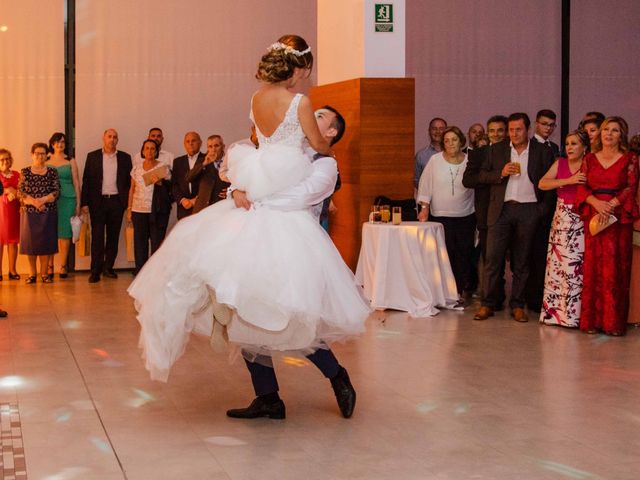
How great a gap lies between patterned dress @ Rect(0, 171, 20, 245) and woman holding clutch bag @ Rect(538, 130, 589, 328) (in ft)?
18.0

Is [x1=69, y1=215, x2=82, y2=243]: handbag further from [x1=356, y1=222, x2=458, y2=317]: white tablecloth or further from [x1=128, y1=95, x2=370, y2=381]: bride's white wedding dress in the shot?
[x1=128, y1=95, x2=370, y2=381]: bride's white wedding dress

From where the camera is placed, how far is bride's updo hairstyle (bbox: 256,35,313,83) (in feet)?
15.5

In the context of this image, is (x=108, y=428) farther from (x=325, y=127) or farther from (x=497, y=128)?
(x=497, y=128)

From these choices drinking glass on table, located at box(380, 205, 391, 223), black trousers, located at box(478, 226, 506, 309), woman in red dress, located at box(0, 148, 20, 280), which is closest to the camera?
black trousers, located at box(478, 226, 506, 309)

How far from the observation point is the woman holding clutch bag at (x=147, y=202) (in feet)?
35.8

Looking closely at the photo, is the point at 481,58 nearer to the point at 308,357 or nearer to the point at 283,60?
the point at 283,60

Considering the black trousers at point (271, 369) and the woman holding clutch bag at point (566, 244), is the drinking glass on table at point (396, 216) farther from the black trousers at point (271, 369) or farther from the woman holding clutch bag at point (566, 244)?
the black trousers at point (271, 369)

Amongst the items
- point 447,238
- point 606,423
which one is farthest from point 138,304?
point 447,238

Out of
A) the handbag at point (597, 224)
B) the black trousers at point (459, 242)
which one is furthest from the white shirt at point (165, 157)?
the handbag at point (597, 224)

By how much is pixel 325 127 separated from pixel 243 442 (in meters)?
1.73

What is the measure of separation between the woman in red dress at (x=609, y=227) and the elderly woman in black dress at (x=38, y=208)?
538cm

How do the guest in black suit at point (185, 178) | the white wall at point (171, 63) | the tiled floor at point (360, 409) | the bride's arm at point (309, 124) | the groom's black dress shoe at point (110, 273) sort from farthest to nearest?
1. the white wall at point (171, 63)
2. the groom's black dress shoe at point (110, 273)
3. the guest in black suit at point (185, 178)
4. the bride's arm at point (309, 124)
5. the tiled floor at point (360, 409)

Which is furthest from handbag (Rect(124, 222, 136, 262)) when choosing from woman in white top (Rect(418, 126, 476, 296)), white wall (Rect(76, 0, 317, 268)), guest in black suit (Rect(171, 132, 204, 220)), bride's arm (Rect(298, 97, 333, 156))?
bride's arm (Rect(298, 97, 333, 156))

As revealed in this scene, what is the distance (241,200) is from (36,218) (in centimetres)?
616
